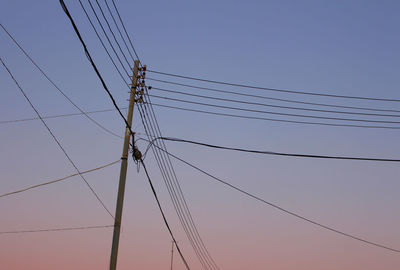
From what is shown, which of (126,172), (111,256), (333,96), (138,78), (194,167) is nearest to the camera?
(111,256)

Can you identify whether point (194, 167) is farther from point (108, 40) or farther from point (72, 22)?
point (72, 22)

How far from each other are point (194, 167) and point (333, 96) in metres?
6.08

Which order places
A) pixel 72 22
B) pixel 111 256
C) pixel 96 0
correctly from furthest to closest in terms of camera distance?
pixel 111 256 → pixel 96 0 → pixel 72 22

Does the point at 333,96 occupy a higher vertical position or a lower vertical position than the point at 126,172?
higher

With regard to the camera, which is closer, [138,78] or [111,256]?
[111,256]

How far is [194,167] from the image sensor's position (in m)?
18.6

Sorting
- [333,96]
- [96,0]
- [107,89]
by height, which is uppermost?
[333,96]

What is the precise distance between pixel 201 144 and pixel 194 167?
8.25ft

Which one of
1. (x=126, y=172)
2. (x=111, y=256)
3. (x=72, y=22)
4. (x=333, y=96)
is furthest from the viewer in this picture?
(x=333, y=96)

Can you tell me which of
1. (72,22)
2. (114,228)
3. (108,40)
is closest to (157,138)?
(114,228)

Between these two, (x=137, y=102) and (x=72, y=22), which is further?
(x=137, y=102)

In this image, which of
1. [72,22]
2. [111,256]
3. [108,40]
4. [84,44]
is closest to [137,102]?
[108,40]

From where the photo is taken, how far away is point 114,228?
553 inches

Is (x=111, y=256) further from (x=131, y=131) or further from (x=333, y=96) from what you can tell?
(x=333, y=96)
